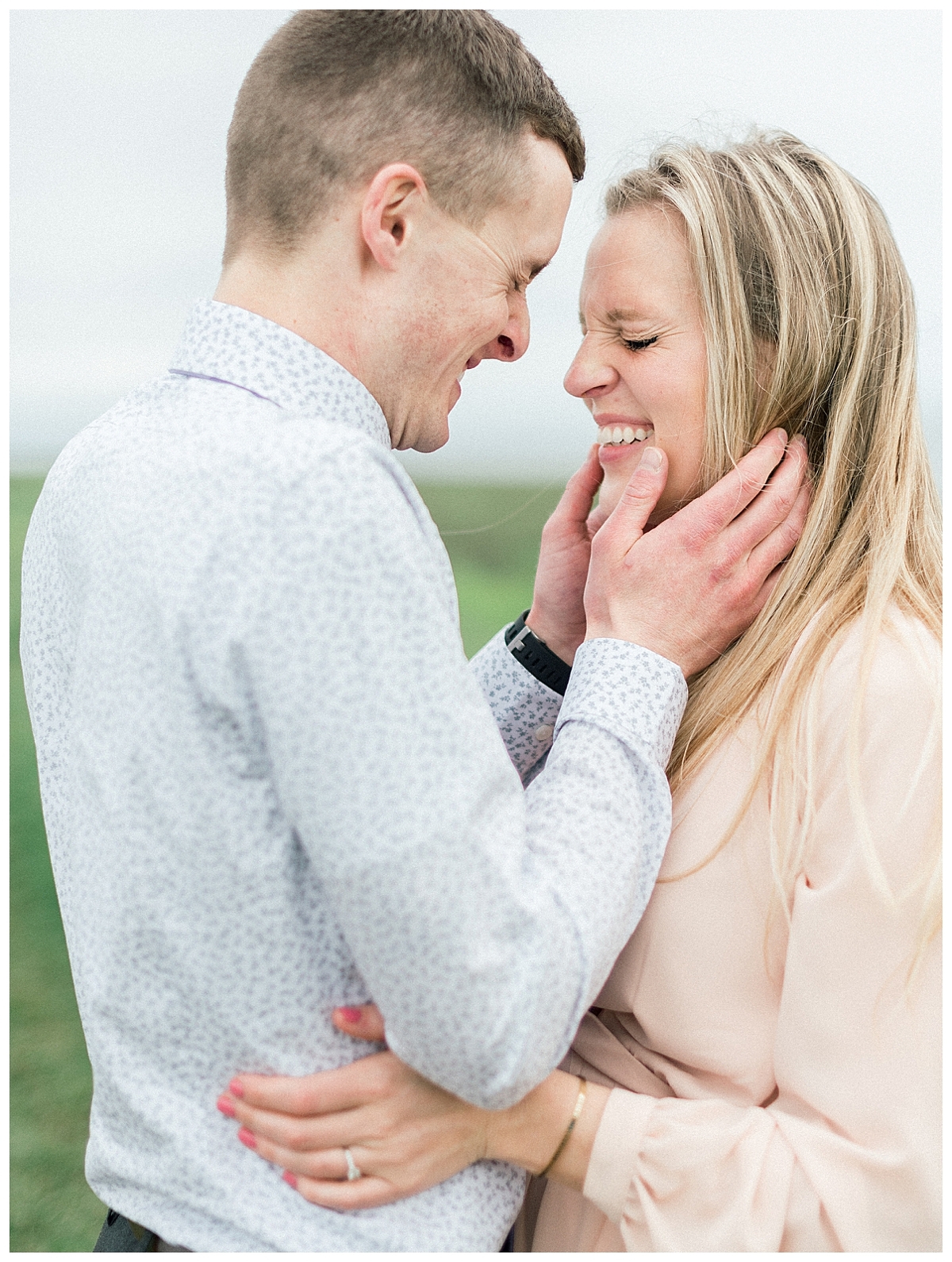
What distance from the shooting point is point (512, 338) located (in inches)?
57.1

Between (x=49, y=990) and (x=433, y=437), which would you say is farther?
(x=49, y=990)

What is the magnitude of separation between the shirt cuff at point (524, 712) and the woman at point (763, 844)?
0.37 m

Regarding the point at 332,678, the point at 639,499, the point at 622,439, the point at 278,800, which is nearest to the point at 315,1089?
the point at 278,800

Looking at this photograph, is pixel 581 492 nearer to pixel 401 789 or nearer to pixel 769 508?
pixel 769 508

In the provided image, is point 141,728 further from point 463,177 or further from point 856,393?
point 856,393

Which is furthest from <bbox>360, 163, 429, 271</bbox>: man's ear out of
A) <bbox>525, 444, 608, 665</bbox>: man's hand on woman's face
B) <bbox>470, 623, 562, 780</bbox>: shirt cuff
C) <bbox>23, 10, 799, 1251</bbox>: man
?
<bbox>470, 623, 562, 780</bbox>: shirt cuff

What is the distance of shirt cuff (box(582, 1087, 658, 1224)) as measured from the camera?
1.20 metres

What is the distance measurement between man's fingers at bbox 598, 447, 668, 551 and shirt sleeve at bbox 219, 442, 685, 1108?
59cm

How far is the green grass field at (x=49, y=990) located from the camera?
2.66m

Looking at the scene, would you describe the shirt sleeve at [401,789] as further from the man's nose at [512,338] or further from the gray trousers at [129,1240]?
the man's nose at [512,338]

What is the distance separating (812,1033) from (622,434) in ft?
2.89

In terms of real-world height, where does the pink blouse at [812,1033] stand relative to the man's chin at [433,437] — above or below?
below

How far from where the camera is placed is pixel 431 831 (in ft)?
2.90

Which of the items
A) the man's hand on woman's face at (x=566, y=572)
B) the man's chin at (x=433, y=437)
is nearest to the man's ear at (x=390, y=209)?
the man's chin at (x=433, y=437)
